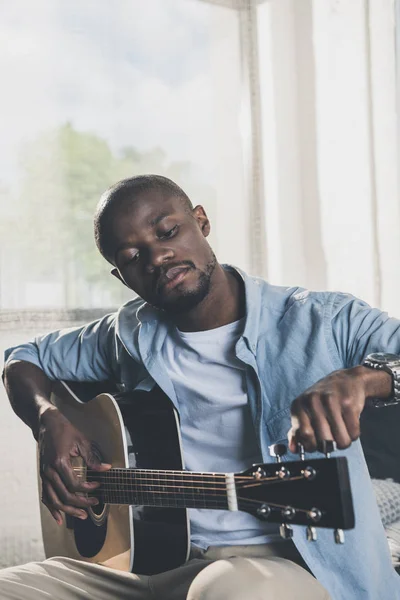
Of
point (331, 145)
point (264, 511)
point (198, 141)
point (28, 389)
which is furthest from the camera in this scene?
point (198, 141)

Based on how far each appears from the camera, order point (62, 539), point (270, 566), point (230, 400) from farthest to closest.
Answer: point (62, 539) < point (230, 400) < point (270, 566)

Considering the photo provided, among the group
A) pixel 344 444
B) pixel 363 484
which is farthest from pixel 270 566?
pixel 344 444

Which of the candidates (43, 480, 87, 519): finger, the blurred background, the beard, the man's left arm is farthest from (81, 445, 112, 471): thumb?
the blurred background

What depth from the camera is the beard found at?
5.11 ft

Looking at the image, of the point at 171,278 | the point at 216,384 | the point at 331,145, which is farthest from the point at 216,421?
the point at 331,145

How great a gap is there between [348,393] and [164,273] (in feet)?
1.83

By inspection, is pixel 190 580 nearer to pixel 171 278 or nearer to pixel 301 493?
pixel 301 493

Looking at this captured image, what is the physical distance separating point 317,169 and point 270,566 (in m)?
2.10

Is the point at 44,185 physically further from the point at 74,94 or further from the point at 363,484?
the point at 363,484

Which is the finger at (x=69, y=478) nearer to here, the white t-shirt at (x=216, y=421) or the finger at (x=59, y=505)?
the finger at (x=59, y=505)

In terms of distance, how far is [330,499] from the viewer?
1078 mm

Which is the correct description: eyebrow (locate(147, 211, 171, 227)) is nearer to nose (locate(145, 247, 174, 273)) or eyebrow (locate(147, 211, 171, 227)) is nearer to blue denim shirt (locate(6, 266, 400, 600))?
nose (locate(145, 247, 174, 273))

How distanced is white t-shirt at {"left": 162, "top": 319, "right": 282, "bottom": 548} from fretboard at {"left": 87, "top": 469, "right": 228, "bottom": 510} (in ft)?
0.42

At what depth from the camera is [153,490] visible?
144 centimetres
